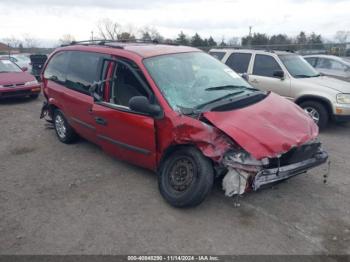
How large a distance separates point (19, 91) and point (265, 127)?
914cm

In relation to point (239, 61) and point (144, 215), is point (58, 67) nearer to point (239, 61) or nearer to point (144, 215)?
point (144, 215)

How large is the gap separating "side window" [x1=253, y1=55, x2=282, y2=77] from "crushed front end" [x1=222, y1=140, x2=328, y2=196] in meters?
4.38

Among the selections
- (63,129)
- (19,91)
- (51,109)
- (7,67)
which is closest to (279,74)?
(63,129)

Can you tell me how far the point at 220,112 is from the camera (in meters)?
3.64

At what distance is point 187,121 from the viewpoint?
3639 mm

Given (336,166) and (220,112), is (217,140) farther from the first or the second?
(336,166)

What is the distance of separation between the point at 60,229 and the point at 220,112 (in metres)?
2.18

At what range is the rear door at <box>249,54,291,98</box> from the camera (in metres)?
7.54

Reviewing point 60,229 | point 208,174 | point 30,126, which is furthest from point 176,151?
point 30,126

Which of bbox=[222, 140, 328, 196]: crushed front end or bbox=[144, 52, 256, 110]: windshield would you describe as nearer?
bbox=[222, 140, 328, 196]: crushed front end

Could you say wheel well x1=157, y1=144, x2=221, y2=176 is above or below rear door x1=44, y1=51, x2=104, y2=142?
below

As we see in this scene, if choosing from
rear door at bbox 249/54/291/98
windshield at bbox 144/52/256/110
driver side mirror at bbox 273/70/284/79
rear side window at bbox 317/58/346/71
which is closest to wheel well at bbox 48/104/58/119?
windshield at bbox 144/52/256/110

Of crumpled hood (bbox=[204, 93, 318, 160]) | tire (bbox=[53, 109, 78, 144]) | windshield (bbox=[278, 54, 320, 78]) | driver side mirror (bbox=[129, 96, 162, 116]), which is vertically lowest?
tire (bbox=[53, 109, 78, 144])

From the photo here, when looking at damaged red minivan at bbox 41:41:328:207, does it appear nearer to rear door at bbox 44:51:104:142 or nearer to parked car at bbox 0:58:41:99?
rear door at bbox 44:51:104:142
